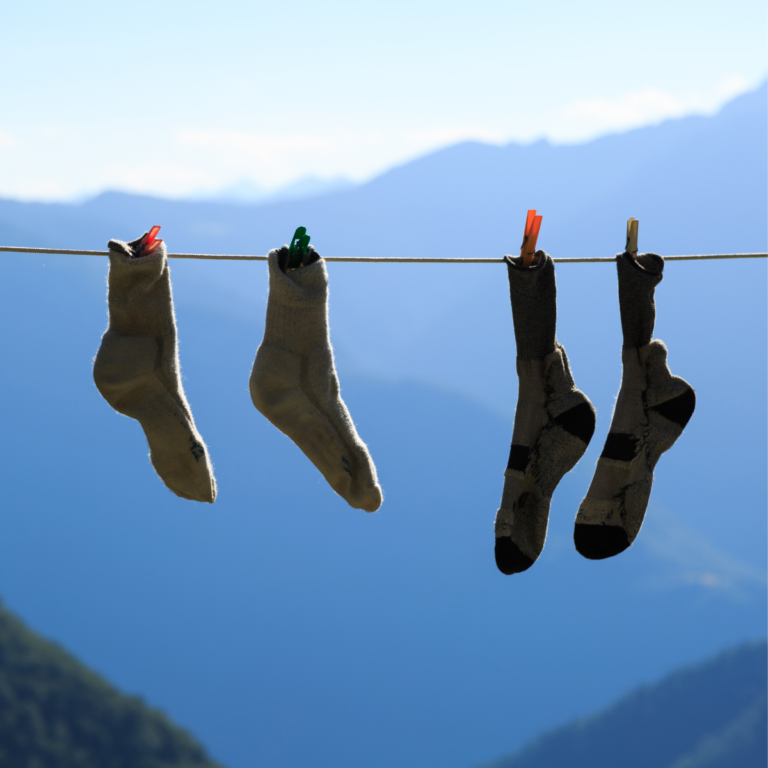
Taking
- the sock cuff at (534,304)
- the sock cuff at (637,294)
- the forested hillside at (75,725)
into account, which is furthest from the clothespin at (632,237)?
the forested hillside at (75,725)

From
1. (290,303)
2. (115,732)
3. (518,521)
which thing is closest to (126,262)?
(290,303)

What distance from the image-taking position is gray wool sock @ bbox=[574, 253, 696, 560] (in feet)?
4.85

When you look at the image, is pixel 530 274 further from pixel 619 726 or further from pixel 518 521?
pixel 619 726

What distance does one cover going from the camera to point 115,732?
13062 millimetres

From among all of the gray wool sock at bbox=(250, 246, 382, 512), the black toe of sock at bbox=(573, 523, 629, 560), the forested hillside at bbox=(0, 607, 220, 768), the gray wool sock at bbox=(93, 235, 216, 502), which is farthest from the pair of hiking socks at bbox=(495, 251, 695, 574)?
the forested hillside at bbox=(0, 607, 220, 768)

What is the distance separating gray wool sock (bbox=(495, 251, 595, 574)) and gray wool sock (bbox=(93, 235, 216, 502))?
526 mm

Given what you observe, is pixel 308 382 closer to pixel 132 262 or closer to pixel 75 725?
pixel 132 262

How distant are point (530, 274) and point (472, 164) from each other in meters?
28.9

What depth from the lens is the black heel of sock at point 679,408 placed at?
A: 1.55 meters

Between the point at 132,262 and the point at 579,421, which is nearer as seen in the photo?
the point at 132,262

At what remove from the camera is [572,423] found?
150 centimetres

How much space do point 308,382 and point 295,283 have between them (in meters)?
0.18

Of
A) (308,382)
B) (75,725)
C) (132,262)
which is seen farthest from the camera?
(75,725)

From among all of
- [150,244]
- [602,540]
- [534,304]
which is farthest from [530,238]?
[150,244]
